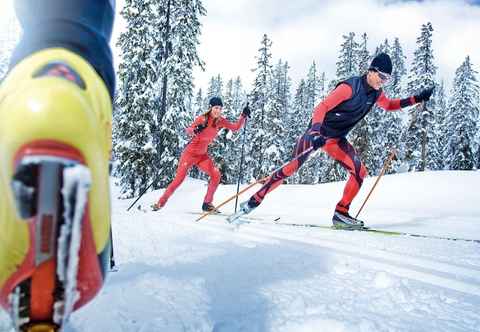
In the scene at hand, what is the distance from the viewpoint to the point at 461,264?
2.84 m

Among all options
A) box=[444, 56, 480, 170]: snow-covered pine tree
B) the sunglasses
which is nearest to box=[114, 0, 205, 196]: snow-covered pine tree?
the sunglasses

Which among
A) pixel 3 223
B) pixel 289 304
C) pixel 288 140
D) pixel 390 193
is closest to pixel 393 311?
pixel 289 304

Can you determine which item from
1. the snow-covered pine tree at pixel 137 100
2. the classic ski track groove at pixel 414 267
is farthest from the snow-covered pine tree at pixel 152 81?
the classic ski track groove at pixel 414 267

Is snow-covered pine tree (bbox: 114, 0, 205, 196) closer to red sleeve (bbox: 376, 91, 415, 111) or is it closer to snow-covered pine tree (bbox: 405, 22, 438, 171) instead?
red sleeve (bbox: 376, 91, 415, 111)

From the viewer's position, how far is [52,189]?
2.35 feet

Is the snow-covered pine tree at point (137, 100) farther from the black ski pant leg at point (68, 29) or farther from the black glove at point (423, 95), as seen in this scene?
the black ski pant leg at point (68, 29)

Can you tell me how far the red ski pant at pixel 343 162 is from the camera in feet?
18.1

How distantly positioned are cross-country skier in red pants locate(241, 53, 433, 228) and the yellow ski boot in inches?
178

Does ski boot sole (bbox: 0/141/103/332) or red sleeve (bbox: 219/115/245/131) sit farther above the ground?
red sleeve (bbox: 219/115/245/131)

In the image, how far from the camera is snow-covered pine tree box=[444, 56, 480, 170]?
44.7 meters

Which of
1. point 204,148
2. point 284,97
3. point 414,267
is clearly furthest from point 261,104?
point 414,267

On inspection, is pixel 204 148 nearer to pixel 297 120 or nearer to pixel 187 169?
pixel 187 169

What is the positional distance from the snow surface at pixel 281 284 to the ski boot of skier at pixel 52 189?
19.9 inches

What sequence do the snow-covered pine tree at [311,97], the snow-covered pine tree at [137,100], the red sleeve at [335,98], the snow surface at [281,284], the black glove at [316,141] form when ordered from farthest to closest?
1. the snow-covered pine tree at [311,97]
2. the snow-covered pine tree at [137,100]
3. the red sleeve at [335,98]
4. the black glove at [316,141]
5. the snow surface at [281,284]
